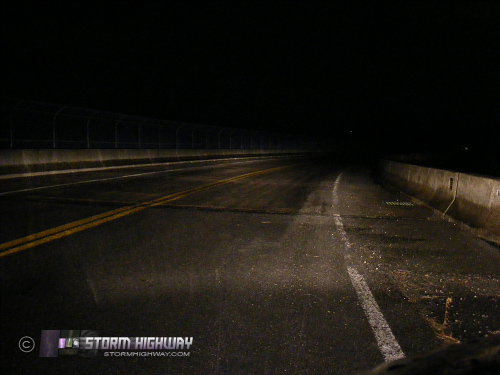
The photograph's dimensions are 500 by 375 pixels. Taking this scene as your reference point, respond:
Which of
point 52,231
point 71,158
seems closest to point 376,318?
point 52,231

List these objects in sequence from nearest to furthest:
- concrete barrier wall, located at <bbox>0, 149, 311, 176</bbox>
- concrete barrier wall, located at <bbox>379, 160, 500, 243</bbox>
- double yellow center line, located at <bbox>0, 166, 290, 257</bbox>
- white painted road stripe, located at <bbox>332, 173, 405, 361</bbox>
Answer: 1. white painted road stripe, located at <bbox>332, 173, 405, 361</bbox>
2. double yellow center line, located at <bbox>0, 166, 290, 257</bbox>
3. concrete barrier wall, located at <bbox>379, 160, 500, 243</bbox>
4. concrete barrier wall, located at <bbox>0, 149, 311, 176</bbox>

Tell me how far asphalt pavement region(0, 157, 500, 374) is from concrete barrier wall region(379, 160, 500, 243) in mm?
374

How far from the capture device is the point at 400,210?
11719mm

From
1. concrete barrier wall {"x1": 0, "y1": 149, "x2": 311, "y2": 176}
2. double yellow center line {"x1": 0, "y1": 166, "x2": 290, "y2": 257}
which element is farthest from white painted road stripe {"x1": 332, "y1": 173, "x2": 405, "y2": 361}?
concrete barrier wall {"x1": 0, "y1": 149, "x2": 311, "y2": 176}

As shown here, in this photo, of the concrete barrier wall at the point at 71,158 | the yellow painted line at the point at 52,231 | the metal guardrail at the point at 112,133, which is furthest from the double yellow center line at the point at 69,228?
the metal guardrail at the point at 112,133

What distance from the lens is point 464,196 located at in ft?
31.2

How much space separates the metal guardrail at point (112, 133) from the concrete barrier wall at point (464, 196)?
58.6 feet

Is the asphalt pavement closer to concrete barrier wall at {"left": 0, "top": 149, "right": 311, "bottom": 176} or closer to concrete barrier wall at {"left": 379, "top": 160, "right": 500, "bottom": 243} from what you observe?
concrete barrier wall at {"left": 379, "top": 160, "right": 500, "bottom": 243}

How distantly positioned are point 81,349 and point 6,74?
134m

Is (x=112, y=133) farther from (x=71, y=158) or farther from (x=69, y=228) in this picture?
(x=69, y=228)

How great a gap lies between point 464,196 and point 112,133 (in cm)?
7923

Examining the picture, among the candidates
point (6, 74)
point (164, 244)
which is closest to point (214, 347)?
point (164, 244)

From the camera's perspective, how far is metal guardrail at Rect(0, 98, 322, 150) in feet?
81.9

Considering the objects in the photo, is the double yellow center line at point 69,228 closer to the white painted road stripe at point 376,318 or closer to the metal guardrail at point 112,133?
the white painted road stripe at point 376,318
